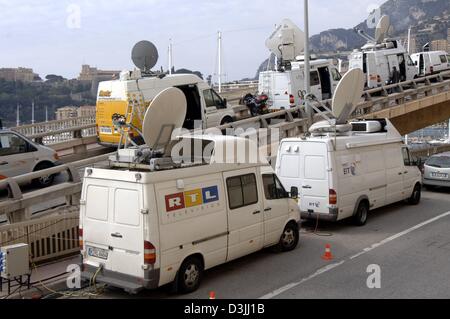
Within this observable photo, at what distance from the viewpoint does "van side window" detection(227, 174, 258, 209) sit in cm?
940

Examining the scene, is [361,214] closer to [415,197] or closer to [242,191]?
[415,197]

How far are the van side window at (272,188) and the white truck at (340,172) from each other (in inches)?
79.0

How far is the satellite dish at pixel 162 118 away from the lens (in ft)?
30.3

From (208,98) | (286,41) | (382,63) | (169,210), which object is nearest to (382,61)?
(382,63)

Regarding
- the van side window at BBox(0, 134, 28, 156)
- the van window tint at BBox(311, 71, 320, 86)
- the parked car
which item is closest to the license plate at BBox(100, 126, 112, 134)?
the parked car

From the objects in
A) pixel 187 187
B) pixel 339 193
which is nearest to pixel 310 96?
pixel 339 193

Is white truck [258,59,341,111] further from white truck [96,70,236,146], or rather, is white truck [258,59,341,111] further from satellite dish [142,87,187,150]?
satellite dish [142,87,187,150]

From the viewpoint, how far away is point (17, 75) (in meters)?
27.3

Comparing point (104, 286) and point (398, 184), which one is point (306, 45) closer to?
point (398, 184)

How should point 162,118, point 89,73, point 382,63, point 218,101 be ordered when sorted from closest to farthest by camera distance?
point 162,118 < point 218,101 < point 382,63 < point 89,73

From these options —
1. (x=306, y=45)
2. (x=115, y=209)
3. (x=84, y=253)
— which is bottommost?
(x=84, y=253)

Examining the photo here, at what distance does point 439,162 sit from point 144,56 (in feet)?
37.7
